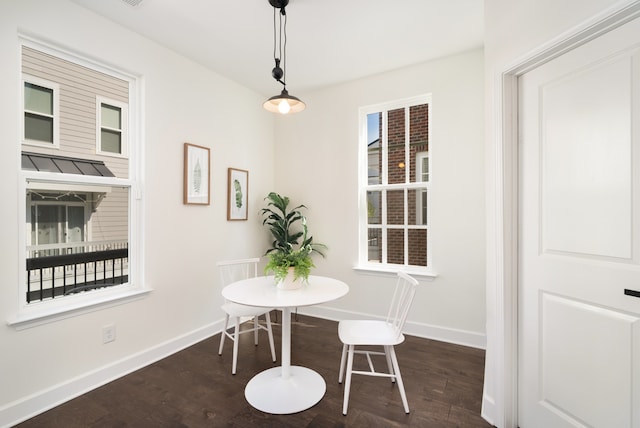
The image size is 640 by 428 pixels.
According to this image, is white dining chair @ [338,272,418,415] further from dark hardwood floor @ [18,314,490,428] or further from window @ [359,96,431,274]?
window @ [359,96,431,274]

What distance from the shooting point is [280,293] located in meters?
2.05

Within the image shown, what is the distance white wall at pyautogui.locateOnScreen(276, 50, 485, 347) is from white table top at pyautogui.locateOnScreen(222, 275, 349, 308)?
1.29 metres

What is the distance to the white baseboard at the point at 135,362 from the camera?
1.90m

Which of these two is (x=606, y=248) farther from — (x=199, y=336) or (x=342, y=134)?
(x=199, y=336)

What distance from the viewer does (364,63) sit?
3154mm

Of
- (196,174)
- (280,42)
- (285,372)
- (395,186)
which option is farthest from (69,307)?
(395,186)

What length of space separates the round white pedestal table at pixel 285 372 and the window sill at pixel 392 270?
1171 millimetres

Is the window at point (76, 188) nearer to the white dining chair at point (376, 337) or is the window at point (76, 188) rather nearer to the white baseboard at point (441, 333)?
the white dining chair at point (376, 337)

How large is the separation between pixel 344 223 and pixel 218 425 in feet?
7.80

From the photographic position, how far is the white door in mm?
1312

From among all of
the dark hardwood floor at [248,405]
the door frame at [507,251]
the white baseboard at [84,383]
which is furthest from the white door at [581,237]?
the white baseboard at [84,383]

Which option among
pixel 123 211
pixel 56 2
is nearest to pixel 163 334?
pixel 123 211

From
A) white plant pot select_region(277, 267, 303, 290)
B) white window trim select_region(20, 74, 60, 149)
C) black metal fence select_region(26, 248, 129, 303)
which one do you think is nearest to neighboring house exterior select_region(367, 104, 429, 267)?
white plant pot select_region(277, 267, 303, 290)

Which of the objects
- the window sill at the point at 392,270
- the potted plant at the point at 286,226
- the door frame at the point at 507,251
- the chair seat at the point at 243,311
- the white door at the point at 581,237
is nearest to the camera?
the white door at the point at 581,237
